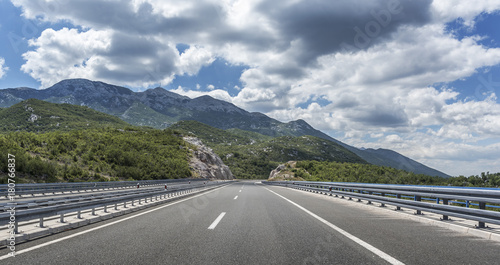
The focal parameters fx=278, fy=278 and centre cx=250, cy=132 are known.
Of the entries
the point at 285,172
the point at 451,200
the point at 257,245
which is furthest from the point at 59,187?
the point at 285,172

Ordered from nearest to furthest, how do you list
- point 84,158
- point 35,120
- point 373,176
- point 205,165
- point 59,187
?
point 59,187, point 84,158, point 373,176, point 205,165, point 35,120

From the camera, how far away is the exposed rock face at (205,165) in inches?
2813

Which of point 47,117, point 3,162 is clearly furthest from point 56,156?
point 47,117

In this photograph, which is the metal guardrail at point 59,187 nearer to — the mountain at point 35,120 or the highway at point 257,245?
the highway at point 257,245

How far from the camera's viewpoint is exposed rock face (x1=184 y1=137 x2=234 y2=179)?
71438 mm

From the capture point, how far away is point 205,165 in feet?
247

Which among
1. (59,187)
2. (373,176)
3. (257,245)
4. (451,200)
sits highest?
(451,200)

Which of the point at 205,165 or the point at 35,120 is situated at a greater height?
the point at 35,120

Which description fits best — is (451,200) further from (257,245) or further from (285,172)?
(285,172)

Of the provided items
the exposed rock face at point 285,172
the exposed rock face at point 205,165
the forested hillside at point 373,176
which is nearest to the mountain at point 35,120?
the exposed rock face at point 205,165

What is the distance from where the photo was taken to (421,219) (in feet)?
28.1

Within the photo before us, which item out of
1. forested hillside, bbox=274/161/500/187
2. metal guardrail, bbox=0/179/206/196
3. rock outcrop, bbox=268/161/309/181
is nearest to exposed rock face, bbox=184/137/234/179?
rock outcrop, bbox=268/161/309/181

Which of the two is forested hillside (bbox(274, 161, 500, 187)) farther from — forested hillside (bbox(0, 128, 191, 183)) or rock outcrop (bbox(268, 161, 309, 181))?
forested hillside (bbox(0, 128, 191, 183))

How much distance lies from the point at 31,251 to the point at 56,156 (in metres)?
43.9
